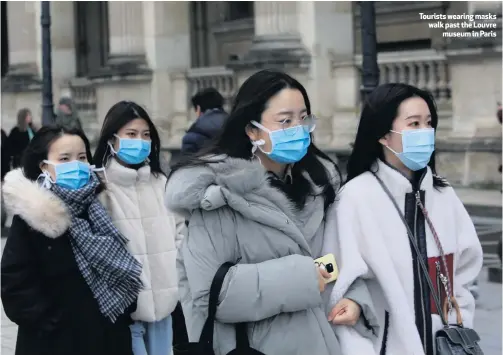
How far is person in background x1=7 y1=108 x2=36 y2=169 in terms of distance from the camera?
14.7 meters

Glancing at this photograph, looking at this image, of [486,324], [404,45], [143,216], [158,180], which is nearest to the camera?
[143,216]

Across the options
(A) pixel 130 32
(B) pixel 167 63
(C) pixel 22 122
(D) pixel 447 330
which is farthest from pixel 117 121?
(A) pixel 130 32

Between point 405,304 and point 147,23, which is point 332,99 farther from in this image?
point 405,304

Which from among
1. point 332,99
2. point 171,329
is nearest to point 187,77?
point 332,99

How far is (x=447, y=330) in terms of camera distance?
3.49 metres

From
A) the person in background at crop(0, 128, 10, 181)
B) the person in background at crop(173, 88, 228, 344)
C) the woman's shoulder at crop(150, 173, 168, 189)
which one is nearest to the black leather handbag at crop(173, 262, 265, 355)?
the woman's shoulder at crop(150, 173, 168, 189)

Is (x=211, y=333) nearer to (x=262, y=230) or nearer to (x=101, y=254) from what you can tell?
(x=262, y=230)

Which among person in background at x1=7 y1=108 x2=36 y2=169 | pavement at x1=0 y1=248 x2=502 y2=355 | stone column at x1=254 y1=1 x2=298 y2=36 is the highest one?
stone column at x1=254 y1=1 x2=298 y2=36

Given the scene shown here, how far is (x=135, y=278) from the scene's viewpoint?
478 cm

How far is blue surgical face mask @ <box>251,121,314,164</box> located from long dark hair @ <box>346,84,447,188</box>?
28 centimetres

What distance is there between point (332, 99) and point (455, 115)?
9.78ft

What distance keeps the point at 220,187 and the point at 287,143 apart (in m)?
0.31

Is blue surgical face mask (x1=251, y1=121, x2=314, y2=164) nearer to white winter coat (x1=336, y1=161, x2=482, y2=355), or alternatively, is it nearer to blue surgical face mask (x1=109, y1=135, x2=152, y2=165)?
white winter coat (x1=336, y1=161, x2=482, y2=355)

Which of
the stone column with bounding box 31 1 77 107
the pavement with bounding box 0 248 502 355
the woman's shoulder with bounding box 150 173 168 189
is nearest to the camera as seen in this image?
the woman's shoulder with bounding box 150 173 168 189
